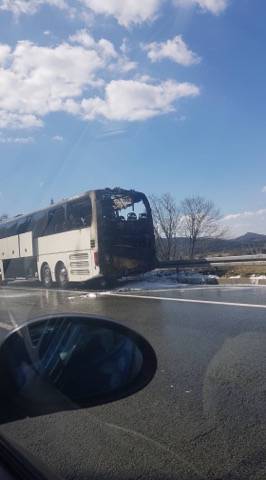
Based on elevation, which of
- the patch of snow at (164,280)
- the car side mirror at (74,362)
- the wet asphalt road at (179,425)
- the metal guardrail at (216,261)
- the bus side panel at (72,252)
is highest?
the bus side panel at (72,252)

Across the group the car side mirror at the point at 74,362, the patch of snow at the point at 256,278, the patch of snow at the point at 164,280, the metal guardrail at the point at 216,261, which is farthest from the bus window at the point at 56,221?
the car side mirror at the point at 74,362

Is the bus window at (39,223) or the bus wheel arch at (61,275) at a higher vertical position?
the bus window at (39,223)

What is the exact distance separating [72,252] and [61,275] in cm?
172

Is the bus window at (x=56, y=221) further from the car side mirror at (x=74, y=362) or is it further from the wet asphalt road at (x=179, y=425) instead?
the car side mirror at (x=74, y=362)

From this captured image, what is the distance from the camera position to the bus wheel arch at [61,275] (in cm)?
2039

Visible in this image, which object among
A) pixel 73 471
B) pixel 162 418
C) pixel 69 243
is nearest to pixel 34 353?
pixel 73 471

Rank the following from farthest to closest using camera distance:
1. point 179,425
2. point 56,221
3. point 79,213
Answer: point 56,221 → point 79,213 → point 179,425

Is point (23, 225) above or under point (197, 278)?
above

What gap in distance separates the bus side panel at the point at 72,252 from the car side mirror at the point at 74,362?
1569cm

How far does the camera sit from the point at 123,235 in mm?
18531

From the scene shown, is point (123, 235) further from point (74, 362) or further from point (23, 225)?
point (74, 362)

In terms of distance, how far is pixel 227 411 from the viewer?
13.7 feet

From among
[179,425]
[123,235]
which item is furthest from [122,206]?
[179,425]

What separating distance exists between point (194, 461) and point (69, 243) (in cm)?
1654
